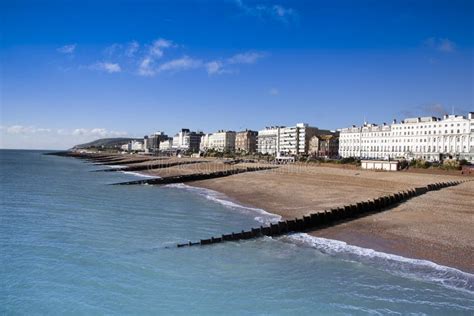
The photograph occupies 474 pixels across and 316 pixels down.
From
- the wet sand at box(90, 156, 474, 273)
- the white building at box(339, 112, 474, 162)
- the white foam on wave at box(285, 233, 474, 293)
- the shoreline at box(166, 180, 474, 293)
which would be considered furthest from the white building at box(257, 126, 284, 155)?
the white foam on wave at box(285, 233, 474, 293)

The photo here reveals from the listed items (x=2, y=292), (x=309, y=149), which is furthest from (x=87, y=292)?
(x=309, y=149)

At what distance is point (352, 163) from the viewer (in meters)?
94.4

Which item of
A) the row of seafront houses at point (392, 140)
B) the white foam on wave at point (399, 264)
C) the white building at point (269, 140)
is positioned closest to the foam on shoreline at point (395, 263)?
the white foam on wave at point (399, 264)

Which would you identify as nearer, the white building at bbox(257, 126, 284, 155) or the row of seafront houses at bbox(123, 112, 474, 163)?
the row of seafront houses at bbox(123, 112, 474, 163)

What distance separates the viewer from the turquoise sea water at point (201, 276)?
14.0 metres

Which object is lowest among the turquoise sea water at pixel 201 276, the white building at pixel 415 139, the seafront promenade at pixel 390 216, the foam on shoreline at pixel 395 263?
the turquoise sea water at pixel 201 276

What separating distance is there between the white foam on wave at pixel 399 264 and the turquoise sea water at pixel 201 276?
43 millimetres

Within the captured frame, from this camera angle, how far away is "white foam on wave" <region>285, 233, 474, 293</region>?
1606 cm

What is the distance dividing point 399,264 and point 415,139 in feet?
359

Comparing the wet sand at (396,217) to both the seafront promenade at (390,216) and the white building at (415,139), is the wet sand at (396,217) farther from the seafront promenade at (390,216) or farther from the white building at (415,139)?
the white building at (415,139)

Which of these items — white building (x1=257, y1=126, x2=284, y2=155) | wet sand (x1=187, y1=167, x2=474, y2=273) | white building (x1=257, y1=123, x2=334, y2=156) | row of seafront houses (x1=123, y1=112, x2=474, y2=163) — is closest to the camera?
wet sand (x1=187, y1=167, x2=474, y2=273)

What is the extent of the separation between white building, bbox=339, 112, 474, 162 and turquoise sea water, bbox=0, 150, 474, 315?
9520 cm

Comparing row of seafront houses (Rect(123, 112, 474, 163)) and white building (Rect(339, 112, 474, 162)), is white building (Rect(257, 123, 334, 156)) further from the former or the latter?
white building (Rect(339, 112, 474, 162))

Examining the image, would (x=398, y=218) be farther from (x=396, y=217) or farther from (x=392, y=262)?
(x=392, y=262)
